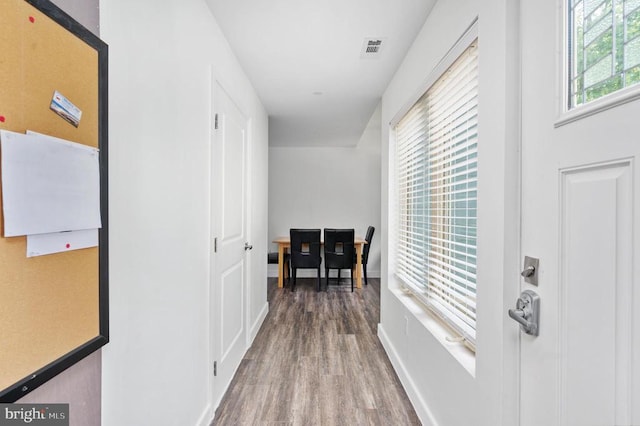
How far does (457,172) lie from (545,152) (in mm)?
616

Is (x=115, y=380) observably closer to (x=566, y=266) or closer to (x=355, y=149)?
(x=566, y=266)

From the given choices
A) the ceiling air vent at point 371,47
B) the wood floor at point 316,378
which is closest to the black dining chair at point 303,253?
the wood floor at point 316,378

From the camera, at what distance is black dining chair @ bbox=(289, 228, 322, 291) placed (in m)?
5.04

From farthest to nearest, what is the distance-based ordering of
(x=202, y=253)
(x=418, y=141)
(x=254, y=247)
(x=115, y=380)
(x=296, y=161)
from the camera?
(x=296, y=161) < (x=254, y=247) < (x=418, y=141) < (x=202, y=253) < (x=115, y=380)

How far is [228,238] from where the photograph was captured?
2.29m

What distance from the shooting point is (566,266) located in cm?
84

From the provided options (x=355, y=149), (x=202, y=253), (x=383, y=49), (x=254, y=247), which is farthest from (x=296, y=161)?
(x=202, y=253)

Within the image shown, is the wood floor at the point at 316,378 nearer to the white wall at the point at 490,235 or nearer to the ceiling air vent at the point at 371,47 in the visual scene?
the white wall at the point at 490,235

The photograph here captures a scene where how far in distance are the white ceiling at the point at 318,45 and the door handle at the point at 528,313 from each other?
1637mm

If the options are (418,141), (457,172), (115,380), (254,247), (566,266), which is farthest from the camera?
(254,247)

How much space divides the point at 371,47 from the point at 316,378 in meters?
2.50

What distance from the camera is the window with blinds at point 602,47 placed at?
691mm

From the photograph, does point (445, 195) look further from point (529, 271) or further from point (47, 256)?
point (47, 256)

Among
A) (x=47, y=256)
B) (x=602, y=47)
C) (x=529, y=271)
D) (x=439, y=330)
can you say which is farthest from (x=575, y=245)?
(x=47, y=256)
